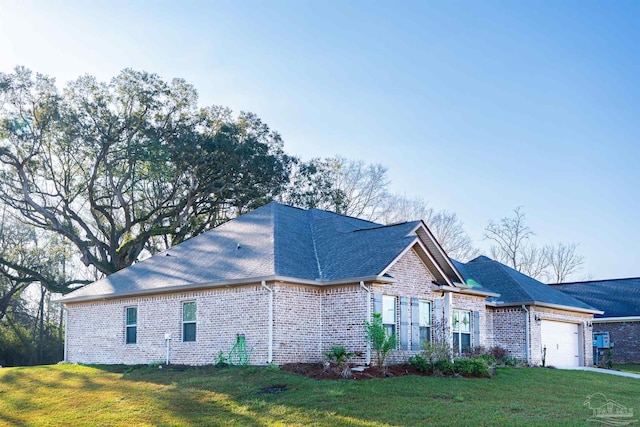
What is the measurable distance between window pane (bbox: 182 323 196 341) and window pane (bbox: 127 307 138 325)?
2.68m

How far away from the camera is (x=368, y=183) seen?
168 feet

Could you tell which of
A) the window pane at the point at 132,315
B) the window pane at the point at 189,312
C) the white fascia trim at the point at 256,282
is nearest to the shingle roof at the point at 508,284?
the white fascia trim at the point at 256,282

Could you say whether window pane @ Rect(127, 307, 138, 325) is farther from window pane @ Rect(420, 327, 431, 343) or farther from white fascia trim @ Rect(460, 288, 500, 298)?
white fascia trim @ Rect(460, 288, 500, 298)

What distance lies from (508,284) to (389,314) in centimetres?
1067

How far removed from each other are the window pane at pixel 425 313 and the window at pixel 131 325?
9.87 meters

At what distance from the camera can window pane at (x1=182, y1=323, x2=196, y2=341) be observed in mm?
22564

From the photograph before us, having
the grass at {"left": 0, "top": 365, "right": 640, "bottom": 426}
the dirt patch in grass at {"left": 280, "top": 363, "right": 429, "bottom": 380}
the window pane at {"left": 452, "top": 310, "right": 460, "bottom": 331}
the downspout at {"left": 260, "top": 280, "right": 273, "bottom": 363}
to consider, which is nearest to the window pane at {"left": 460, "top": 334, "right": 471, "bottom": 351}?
the window pane at {"left": 452, "top": 310, "right": 460, "bottom": 331}

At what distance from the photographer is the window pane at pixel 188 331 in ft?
74.0

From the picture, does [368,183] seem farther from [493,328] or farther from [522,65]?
[522,65]

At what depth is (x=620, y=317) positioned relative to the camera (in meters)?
37.2

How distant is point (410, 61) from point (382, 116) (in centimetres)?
408

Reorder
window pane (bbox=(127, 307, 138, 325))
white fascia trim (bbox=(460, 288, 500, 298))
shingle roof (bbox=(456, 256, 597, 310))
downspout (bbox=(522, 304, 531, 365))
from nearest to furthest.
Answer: window pane (bbox=(127, 307, 138, 325)), white fascia trim (bbox=(460, 288, 500, 298)), downspout (bbox=(522, 304, 531, 365)), shingle roof (bbox=(456, 256, 597, 310))

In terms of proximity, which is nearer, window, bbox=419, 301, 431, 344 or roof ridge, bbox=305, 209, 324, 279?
roof ridge, bbox=305, 209, 324, 279

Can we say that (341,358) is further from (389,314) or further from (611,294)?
(611,294)
